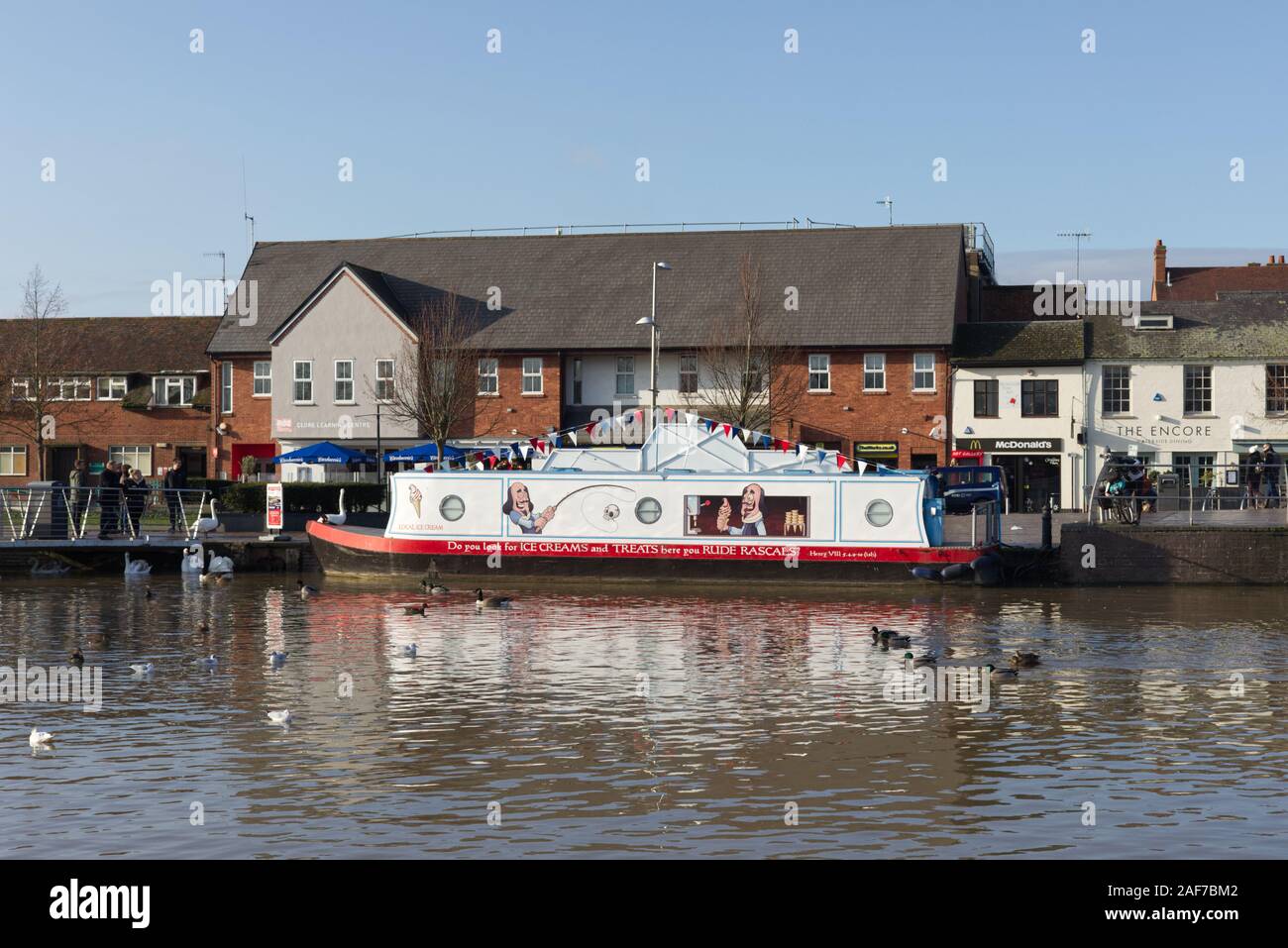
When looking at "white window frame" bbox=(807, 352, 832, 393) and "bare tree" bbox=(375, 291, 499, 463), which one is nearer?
"bare tree" bbox=(375, 291, 499, 463)

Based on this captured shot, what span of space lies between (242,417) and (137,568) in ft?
81.4

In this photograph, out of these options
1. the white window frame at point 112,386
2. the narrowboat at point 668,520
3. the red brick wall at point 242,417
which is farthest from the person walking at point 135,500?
the white window frame at point 112,386

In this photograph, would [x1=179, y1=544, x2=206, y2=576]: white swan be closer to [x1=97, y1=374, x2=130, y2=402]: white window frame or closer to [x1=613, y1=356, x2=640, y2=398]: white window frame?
[x1=613, y1=356, x2=640, y2=398]: white window frame

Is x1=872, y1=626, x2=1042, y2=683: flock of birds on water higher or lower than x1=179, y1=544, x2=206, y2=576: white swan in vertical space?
lower

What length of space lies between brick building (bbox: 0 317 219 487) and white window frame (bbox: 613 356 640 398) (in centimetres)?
2016

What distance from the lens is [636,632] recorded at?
25984 millimetres

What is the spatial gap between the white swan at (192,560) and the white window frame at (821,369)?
83.6 feet

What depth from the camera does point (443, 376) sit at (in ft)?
174

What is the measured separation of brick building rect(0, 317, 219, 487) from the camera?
66.1 meters

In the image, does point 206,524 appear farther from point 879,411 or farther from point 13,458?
point 13,458

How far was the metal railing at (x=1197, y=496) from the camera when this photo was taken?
114 ft

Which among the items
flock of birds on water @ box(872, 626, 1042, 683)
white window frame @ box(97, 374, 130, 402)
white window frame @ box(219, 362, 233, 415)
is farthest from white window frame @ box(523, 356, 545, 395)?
flock of birds on water @ box(872, 626, 1042, 683)

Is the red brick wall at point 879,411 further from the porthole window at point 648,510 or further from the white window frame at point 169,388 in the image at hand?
the white window frame at point 169,388
